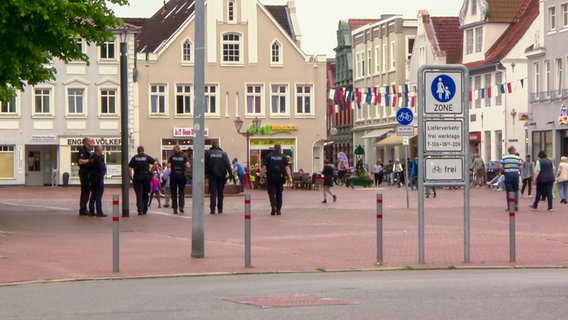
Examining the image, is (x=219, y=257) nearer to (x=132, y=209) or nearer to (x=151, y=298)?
(x=151, y=298)

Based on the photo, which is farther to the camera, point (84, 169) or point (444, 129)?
point (84, 169)

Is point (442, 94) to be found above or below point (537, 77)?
below

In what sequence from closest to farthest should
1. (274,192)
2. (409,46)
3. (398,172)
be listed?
1. (274,192)
2. (398,172)
3. (409,46)

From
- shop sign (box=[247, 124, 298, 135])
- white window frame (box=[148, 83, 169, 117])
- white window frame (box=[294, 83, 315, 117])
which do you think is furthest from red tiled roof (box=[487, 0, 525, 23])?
white window frame (box=[148, 83, 169, 117])

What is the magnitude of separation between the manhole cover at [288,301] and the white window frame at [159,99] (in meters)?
68.2

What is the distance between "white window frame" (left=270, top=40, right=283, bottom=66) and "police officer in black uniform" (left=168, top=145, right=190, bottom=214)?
47.4 m

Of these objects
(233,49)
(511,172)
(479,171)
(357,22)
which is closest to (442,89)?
(511,172)

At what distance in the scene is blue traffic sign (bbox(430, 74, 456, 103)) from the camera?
1997 centimetres

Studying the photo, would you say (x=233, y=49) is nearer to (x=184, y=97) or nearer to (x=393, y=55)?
(x=184, y=97)

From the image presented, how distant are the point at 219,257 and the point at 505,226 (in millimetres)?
10299

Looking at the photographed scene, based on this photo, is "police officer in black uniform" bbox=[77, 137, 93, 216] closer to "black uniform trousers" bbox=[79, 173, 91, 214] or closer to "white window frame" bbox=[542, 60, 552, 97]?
"black uniform trousers" bbox=[79, 173, 91, 214]

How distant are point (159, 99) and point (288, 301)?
68920 millimetres

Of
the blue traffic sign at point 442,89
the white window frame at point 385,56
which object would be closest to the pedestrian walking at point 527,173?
the blue traffic sign at point 442,89

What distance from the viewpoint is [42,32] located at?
30828 mm
